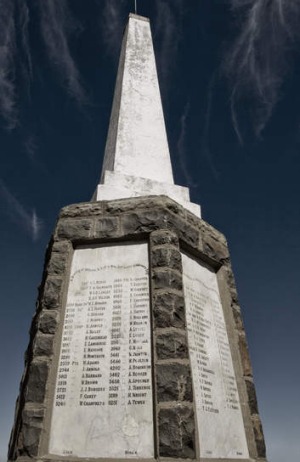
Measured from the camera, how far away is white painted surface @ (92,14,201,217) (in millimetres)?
5438

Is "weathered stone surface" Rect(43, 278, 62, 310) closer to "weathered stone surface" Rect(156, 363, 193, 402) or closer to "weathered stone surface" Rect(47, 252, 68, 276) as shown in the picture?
"weathered stone surface" Rect(47, 252, 68, 276)

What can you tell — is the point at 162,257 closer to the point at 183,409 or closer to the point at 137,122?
the point at 183,409

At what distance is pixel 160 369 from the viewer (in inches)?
135

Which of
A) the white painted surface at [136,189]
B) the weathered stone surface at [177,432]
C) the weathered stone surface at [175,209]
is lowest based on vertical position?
the weathered stone surface at [177,432]

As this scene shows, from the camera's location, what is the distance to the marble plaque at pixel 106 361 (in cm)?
326

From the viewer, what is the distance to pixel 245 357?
443cm

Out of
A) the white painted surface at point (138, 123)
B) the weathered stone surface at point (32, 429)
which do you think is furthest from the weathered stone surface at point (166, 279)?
the white painted surface at point (138, 123)

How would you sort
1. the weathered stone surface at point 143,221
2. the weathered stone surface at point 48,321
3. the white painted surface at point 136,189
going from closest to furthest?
the weathered stone surface at point 48,321, the weathered stone surface at point 143,221, the white painted surface at point 136,189

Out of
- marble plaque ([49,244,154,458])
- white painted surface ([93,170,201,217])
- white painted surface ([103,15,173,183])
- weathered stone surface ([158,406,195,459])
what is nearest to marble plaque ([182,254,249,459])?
weathered stone surface ([158,406,195,459])

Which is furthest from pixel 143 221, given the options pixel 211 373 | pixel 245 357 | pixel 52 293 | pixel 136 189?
pixel 245 357

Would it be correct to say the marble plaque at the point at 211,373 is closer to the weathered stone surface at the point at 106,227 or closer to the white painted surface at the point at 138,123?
the weathered stone surface at the point at 106,227

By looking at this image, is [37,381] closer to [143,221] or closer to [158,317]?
[158,317]

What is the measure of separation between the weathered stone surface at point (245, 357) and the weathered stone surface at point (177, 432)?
4.30ft

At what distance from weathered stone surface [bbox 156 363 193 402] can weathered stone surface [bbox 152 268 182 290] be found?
86 cm
